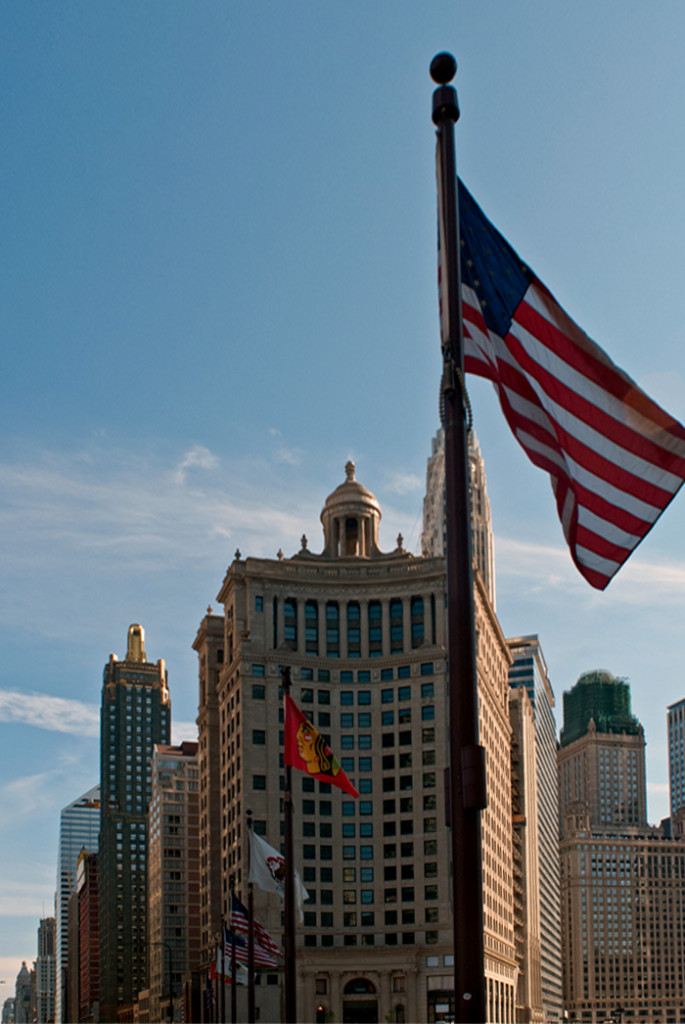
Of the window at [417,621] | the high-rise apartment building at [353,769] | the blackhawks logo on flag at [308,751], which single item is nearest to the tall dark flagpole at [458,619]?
the blackhawks logo on flag at [308,751]

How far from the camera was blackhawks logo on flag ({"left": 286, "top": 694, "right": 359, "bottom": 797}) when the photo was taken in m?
39.7

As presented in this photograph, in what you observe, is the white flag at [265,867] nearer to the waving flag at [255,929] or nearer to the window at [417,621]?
the waving flag at [255,929]

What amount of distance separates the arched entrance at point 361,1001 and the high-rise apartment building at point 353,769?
0.14 metres

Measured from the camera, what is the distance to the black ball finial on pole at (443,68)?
1728 centimetres

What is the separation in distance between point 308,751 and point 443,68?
88.3 feet

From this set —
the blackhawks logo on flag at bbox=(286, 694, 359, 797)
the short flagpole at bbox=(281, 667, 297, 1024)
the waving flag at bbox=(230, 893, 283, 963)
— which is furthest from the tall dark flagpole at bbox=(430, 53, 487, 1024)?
the waving flag at bbox=(230, 893, 283, 963)

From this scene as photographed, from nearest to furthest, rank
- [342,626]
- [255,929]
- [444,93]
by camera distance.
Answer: [444,93]
[255,929]
[342,626]

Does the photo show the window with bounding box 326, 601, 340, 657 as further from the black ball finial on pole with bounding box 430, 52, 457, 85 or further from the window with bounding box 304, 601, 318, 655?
the black ball finial on pole with bounding box 430, 52, 457, 85

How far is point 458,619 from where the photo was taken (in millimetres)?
15914

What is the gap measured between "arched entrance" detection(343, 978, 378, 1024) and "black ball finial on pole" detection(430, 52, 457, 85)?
117 meters

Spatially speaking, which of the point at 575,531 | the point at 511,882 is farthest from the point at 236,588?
the point at 575,531

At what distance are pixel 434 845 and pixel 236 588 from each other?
3347 centimetres

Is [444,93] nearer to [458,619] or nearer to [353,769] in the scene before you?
[458,619]

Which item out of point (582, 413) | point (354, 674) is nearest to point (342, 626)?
point (354, 674)
